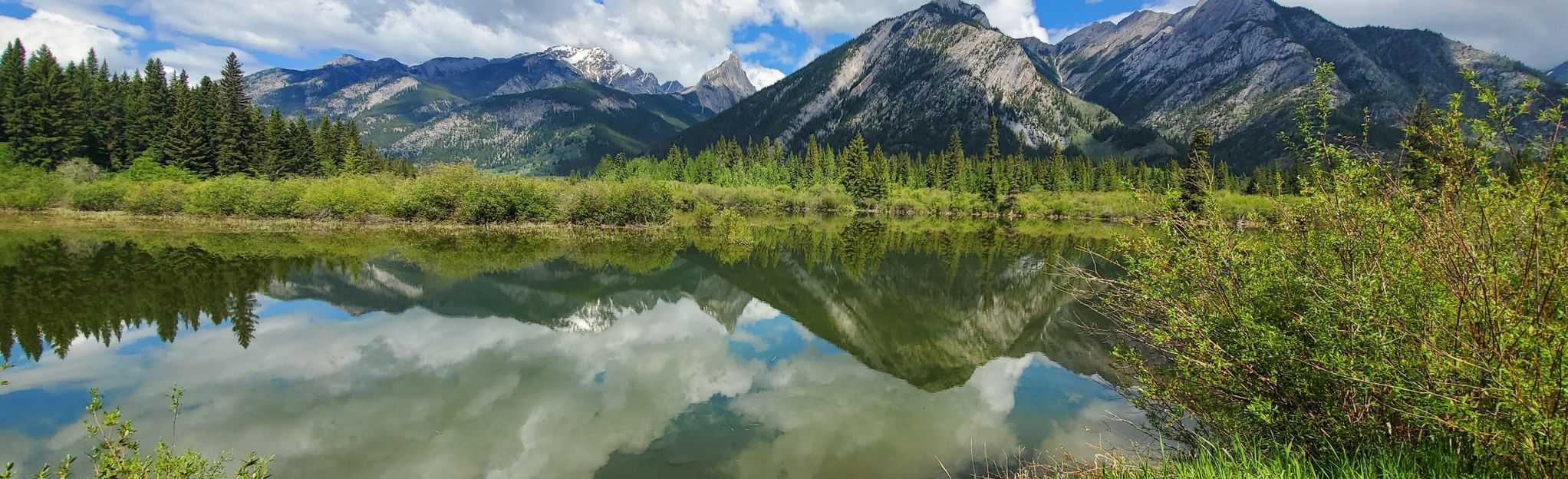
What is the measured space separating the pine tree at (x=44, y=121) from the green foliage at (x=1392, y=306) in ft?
300

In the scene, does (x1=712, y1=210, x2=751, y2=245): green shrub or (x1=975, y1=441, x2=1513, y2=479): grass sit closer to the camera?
(x1=975, y1=441, x2=1513, y2=479): grass

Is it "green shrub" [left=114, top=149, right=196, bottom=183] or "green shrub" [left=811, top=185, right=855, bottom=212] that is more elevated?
"green shrub" [left=114, top=149, right=196, bottom=183]

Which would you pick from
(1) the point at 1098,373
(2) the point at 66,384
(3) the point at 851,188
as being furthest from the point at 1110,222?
(2) the point at 66,384

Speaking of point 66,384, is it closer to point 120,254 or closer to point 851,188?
point 120,254

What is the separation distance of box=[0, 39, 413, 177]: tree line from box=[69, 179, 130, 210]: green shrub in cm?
597

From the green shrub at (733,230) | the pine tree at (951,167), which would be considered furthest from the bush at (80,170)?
the pine tree at (951,167)

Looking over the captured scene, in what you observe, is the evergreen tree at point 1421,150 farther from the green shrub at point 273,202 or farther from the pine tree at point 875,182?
the pine tree at point 875,182

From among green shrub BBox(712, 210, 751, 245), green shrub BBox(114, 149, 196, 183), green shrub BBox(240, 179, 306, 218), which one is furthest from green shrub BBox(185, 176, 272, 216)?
green shrub BBox(712, 210, 751, 245)

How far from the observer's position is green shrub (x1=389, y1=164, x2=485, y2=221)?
180 ft

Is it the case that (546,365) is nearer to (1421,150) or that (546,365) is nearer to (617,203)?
(1421,150)

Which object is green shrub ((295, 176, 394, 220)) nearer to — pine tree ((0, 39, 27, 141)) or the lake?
the lake

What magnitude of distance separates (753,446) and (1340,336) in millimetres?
8813

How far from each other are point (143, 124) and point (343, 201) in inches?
1237

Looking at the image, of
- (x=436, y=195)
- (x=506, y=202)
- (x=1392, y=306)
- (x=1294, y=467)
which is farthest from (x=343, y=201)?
(x=1392, y=306)
